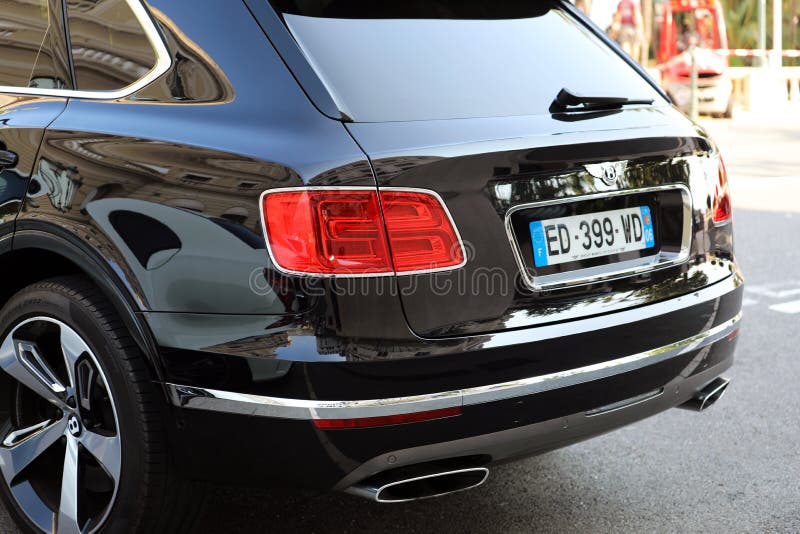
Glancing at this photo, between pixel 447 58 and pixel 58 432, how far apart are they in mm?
1485

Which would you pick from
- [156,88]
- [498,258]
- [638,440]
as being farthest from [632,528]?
[156,88]

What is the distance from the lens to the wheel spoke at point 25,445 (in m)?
3.02

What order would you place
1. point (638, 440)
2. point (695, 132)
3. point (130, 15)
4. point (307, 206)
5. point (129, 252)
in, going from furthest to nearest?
point (638, 440)
point (695, 132)
point (130, 15)
point (129, 252)
point (307, 206)

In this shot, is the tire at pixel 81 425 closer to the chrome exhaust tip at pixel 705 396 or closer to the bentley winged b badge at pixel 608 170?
the bentley winged b badge at pixel 608 170

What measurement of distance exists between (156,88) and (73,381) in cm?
81

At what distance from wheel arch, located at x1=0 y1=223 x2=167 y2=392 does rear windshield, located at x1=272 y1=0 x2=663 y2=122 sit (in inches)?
27.8

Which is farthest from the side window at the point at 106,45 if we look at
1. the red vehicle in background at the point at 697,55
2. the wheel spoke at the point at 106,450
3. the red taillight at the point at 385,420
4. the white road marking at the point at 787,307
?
the red vehicle in background at the point at 697,55

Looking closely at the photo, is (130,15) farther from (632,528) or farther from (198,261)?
(632,528)

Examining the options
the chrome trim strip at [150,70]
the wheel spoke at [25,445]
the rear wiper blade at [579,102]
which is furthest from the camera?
the wheel spoke at [25,445]

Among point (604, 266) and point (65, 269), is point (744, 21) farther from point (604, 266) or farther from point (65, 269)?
point (65, 269)

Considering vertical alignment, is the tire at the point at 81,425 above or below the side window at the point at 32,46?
below

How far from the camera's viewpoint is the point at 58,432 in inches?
118

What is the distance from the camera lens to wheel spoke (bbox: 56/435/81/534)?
292 cm

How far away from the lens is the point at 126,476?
2715mm
